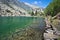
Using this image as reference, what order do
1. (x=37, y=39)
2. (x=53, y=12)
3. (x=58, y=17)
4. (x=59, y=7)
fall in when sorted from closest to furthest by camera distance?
(x=37, y=39) → (x=58, y=17) → (x=59, y=7) → (x=53, y=12)

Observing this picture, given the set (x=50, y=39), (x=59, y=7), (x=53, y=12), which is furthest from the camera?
(x=53, y=12)

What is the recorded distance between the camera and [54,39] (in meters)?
22.8

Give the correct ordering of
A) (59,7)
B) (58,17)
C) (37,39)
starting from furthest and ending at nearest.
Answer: (59,7) → (58,17) → (37,39)

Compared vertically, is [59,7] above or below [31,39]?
above

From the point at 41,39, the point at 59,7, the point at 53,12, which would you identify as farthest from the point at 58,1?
the point at 41,39

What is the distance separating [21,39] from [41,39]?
3538 millimetres

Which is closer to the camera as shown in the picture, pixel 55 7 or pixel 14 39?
pixel 14 39

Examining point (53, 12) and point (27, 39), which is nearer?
point (27, 39)

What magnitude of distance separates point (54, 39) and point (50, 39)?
0.81 meters

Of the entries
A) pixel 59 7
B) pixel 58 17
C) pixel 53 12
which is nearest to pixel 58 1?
pixel 59 7

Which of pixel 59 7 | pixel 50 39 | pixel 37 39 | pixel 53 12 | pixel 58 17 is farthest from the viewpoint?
pixel 53 12

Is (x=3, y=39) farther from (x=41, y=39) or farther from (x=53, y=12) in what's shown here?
(x=53, y=12)

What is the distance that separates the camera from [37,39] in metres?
26.3

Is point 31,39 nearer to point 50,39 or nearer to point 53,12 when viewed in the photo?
point 50,39
